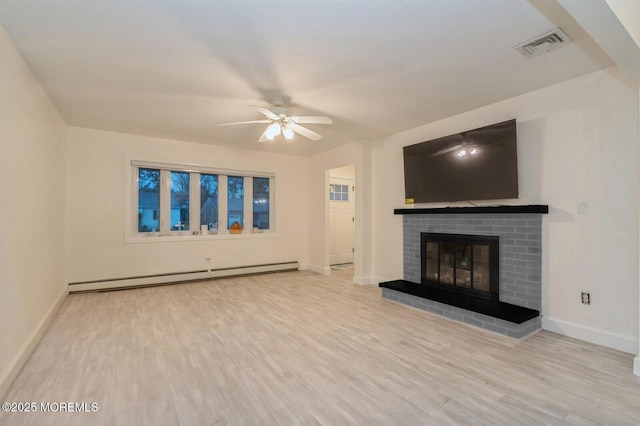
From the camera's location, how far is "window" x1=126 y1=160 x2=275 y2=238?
4844 millimetres

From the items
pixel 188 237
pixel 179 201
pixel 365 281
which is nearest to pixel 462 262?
pixel 365 281

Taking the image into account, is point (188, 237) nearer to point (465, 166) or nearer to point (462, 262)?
point (462, 262)

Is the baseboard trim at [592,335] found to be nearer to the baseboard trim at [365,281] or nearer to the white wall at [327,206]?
the baseboard trim at [365,281]

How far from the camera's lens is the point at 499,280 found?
3.25 m

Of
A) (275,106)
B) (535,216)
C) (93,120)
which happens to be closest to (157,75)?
(275,106)

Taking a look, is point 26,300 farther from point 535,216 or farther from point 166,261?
point 535,216

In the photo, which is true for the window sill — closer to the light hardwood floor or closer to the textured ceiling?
the light hardwood floor

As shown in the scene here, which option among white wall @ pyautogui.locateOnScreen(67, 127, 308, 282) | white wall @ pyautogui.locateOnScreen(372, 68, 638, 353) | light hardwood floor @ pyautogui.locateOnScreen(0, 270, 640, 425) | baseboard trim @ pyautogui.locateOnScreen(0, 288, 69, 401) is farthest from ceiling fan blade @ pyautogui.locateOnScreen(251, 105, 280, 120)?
baseboard trim @ pyautogui.locateOnScreen(0, 288, 69, 401)

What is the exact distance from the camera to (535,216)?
9.86 feet

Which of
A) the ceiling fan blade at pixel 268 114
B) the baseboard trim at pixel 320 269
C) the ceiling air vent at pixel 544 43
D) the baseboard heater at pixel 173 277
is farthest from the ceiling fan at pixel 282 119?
the baseboard trim at pixel 320 269

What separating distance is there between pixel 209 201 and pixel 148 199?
0.96 m

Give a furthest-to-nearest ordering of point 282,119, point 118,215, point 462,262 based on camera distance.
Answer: point 118,215
point 462,262
point 282,119

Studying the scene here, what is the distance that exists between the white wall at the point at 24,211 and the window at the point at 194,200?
1.37 m

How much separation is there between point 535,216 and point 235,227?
453 cm
